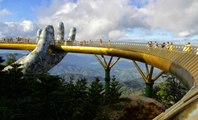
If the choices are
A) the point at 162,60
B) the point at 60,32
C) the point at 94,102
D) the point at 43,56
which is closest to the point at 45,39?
the point at 43,56

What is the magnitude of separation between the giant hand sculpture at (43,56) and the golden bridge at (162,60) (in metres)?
1.64

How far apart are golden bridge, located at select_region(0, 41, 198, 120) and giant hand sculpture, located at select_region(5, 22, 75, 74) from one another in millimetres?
1644

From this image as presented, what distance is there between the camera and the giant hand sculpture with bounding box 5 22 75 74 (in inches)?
1478

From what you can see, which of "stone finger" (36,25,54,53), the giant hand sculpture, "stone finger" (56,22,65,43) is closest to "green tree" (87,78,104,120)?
the giant hand sculpture

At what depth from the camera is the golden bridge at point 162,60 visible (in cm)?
314

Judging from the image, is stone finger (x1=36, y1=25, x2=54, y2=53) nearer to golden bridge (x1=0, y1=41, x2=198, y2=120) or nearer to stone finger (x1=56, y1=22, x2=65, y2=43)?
golden bridge (x1=0, y1=41, x2=198, y2=120)

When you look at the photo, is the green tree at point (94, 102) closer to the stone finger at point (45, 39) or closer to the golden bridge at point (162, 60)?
the golden bridge at point (162, 60)

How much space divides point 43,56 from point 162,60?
24.8 meters

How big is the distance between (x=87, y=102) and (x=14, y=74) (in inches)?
218

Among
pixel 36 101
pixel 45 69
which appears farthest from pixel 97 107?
pixel 45 69

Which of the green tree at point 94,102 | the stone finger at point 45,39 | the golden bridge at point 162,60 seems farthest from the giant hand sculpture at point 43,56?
the green tree at point 94,102

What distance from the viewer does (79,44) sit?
1746 inches

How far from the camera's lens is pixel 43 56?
42.0 meters

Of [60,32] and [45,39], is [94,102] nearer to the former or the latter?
[45,39]
